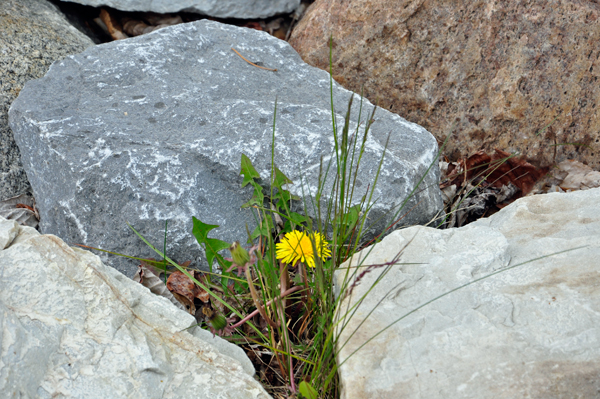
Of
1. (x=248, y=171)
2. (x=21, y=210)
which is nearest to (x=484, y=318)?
(x=248, y=171)

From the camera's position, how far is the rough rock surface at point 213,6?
3285mm

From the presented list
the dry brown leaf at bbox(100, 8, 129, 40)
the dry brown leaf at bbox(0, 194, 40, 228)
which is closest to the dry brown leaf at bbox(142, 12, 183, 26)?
the dry brown leaf at bbox(100, 8, 129, 40)

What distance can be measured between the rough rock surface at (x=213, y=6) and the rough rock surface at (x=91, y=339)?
84.3 inches

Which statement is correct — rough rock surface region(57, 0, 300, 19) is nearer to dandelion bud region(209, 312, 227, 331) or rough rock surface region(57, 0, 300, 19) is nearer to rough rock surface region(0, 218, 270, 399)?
rough rock surface region(0, 218, 270, 399)

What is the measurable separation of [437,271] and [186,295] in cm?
100

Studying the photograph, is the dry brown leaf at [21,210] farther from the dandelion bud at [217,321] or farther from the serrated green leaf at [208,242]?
the dandelion bud at [217,321]

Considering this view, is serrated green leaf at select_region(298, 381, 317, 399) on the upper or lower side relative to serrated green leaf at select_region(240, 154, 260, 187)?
lower

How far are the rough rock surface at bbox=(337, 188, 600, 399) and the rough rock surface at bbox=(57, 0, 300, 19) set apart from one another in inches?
86.6

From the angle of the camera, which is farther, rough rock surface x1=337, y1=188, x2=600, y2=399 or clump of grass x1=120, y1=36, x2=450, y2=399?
clump of grass x1=120, y1=36, x2=450, y2=399

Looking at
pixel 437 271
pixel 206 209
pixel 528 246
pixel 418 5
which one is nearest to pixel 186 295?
pixel 206 209

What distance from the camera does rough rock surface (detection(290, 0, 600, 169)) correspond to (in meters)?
2.73

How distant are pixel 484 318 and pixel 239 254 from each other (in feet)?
2.41

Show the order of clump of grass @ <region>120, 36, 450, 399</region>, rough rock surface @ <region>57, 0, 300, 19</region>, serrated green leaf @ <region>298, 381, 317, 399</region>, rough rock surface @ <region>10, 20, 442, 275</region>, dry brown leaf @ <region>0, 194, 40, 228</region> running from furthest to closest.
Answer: rough rock surface @ <region>57, 0, 300, 19</region> < dry brown leaf @ <region>0, 194, 40, 228</region> < rough rock surface @ <region>10, 20, 442, 275</region> < clump of grass @ <region>120, 36, 450, 399</region> < serrated green leaf @ <region>298, 381, 317, 399</region>

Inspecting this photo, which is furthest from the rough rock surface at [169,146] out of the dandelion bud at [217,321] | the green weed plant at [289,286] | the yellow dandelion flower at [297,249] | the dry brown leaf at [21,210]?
the dandelion bud at [217,321]
